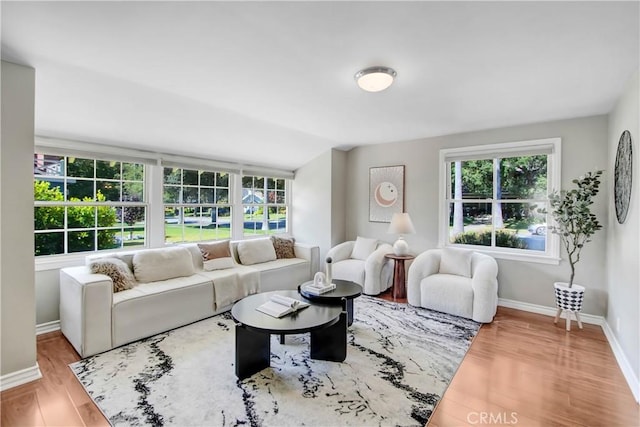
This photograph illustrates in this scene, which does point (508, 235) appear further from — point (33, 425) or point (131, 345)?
point (33, 425)

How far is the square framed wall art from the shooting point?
4.89 m

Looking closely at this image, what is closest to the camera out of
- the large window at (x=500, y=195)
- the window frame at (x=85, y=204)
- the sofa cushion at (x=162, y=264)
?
the window frame at (x=85, y=204)

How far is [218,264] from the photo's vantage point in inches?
155

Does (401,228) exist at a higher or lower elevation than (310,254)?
higher

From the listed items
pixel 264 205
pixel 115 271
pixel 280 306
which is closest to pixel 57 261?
pixel 115 271

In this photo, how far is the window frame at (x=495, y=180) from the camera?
3.68 m

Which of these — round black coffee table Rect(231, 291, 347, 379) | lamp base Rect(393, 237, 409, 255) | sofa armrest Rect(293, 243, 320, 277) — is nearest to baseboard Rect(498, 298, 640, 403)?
lamp base Rect(393, 237, 409, 255)

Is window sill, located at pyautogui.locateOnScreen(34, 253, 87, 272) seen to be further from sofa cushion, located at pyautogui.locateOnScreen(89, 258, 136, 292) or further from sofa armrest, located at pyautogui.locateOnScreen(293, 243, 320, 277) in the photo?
sofa armrest, located at pyautogui.locateOnScreen(293, 243, 320, 277)

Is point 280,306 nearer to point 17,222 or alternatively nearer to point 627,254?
point 17,222

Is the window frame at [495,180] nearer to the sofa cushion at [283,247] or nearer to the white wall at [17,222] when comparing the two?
the sofa cushion at [283,247]

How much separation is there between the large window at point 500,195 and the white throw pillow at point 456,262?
18.7 inches

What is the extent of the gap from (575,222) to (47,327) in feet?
18.3

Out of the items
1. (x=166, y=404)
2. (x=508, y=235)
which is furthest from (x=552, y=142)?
(x=166, y=404)

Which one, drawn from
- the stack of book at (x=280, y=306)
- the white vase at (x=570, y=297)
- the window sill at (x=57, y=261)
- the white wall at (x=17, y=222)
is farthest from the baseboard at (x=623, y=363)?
the window sill at (x=57, y=261)
